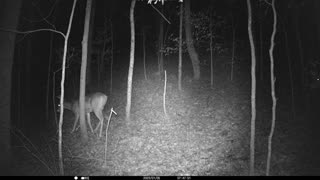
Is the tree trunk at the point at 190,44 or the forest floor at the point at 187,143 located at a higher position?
the tree trunk at the point at 190,44

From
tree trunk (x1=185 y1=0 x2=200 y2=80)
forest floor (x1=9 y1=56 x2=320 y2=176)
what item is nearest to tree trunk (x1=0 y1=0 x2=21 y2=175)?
forest floor (x1=9 y1=56 x2=320 y2=176)

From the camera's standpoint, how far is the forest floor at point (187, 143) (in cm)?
1077

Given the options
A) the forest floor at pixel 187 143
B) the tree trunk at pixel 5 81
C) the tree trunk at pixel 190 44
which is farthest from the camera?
the tree trunk at pixel 190 44

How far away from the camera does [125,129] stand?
14031 mm

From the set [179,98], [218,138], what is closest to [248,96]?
[179,98]

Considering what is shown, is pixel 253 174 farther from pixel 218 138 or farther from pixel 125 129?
pixel 125 129

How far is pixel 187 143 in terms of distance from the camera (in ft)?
40.5

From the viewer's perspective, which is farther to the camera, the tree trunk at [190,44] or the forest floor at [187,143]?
the tree trunk at [190,44]

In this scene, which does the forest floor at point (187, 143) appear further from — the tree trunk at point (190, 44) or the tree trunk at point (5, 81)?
the tree trunk at point (190, 44)

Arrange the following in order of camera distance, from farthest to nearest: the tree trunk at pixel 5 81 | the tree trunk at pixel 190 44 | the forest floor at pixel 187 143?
the tree trunk at pixel 190 44 < the forest floor at pixel 187 143 < the tree trunk at pixel 5 81

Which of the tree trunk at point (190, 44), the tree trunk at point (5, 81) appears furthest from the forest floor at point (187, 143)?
the tree trunk at point (190, 44)

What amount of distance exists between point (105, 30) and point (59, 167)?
13620 millimetres

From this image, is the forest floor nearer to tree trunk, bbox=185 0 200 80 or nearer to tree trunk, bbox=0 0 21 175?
tree trunk, bbox=0 0 21 175

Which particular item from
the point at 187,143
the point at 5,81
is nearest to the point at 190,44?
the point at 187,143
